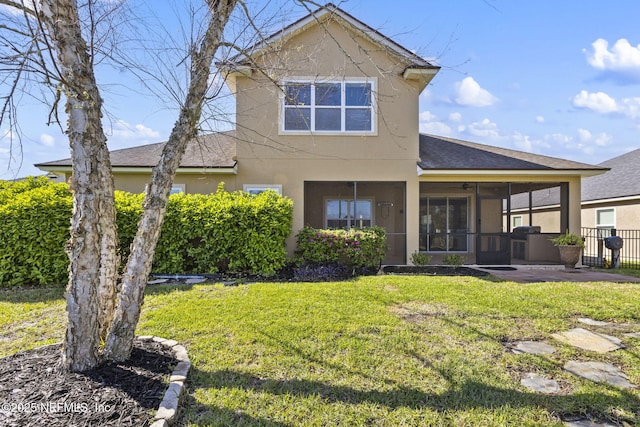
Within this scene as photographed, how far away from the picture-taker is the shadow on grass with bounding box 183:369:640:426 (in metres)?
2.74

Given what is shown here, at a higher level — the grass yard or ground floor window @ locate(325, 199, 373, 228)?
ground floor window @ locate(325, 199, 373, 228)

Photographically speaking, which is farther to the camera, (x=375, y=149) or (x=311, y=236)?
(x=375, y=149)

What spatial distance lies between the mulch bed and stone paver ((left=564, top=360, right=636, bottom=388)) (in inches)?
155

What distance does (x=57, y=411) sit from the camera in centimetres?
251

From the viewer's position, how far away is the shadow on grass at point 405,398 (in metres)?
2.74

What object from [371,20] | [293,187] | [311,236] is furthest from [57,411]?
[293,187]

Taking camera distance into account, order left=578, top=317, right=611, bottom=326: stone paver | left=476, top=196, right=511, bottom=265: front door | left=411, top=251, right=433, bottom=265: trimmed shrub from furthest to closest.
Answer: left=476, top=196, right=511, bottom=265: front door → left=411, top=251, right=433, bottom=265: trimmed shrub → left=578, top=317, right=611, bottom=326: stone paver

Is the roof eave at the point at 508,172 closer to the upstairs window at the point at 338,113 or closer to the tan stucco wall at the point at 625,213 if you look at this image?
the upstairs window at the point at 338,113

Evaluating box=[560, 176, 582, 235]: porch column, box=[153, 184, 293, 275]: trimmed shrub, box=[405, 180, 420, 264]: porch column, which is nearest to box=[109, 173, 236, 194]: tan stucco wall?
box=[153, 184, 293, 275]: trimmed shrub

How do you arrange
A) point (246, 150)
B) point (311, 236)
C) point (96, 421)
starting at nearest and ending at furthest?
point (96, 421) → point (311, 236) → point (246, 150)

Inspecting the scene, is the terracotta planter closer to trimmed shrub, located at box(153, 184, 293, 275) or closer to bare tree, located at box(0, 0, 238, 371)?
trimmed shrub, located at box(153, 184, 293, 275)

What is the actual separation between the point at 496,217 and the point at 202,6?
44.1 ft

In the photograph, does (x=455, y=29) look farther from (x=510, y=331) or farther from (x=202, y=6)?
(x=510, y=331)

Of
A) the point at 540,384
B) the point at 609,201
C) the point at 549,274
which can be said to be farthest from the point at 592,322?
the point at 609,201
